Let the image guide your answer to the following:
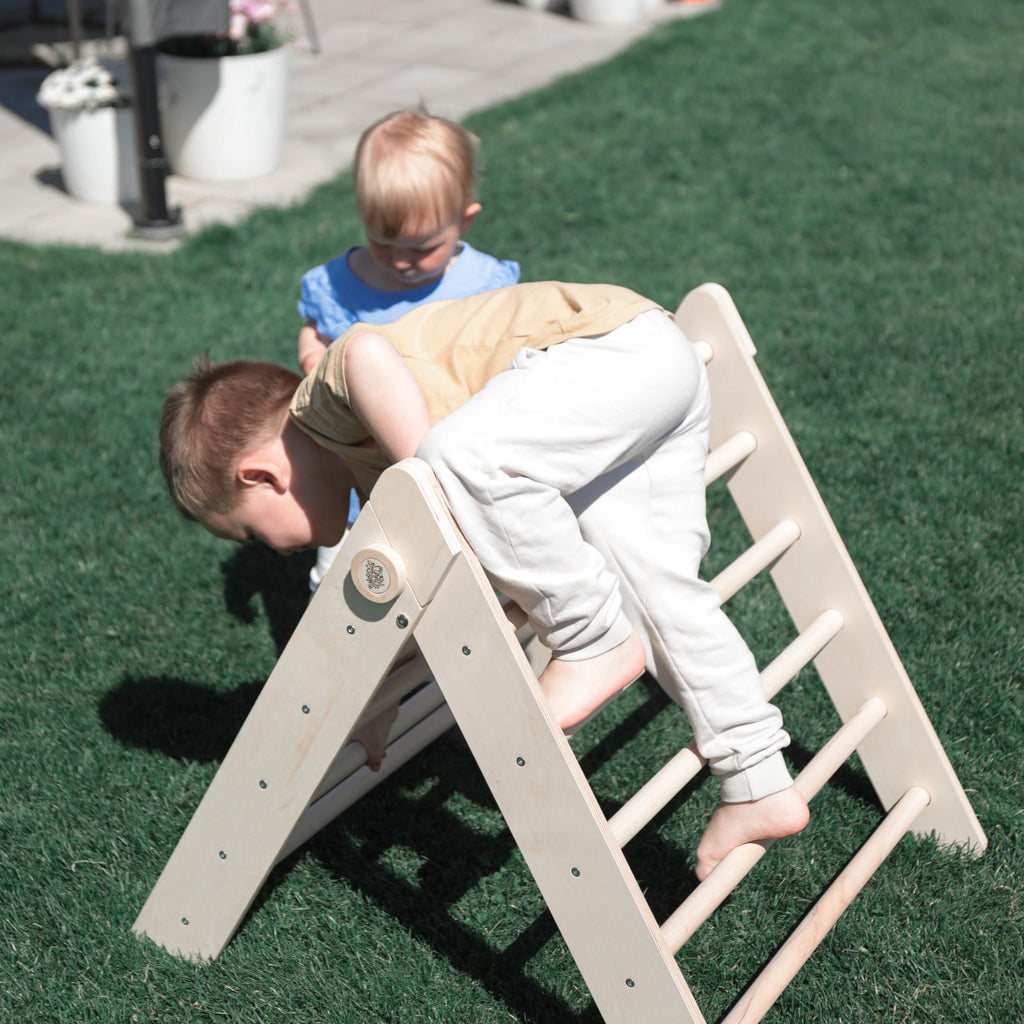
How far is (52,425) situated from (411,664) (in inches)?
85.2

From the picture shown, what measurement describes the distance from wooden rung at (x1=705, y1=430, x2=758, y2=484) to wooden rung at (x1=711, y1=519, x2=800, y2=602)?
148mm

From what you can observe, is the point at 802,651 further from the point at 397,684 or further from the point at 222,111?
the point at 222,111

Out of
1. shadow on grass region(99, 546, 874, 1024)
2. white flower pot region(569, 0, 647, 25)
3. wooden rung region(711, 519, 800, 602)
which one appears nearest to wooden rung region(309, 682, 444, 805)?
shadow on grass region(99, 546, 874, 1024)

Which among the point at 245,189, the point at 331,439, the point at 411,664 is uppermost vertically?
the point at 331,439

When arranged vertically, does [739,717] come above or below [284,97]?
above

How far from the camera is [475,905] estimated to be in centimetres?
224

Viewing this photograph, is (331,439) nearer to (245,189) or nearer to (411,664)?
(411,664)

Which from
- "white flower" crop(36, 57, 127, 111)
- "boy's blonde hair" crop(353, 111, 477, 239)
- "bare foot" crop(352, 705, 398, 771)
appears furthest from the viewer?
"white flower" crop(36, 57, 127, 111)

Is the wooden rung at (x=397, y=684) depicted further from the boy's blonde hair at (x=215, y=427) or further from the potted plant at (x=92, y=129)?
the potted plant at (x=92, y=129)

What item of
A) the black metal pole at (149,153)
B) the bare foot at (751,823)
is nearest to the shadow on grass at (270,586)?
the bare foot at (751,823)

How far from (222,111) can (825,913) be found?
497cm

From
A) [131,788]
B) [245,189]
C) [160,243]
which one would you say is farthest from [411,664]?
[245,189]

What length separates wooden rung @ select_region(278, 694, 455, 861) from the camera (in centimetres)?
220

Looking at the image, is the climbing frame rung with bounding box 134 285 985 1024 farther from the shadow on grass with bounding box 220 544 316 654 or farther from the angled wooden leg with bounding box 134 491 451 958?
the shadow on grass with bounding box 220 544 316 654
